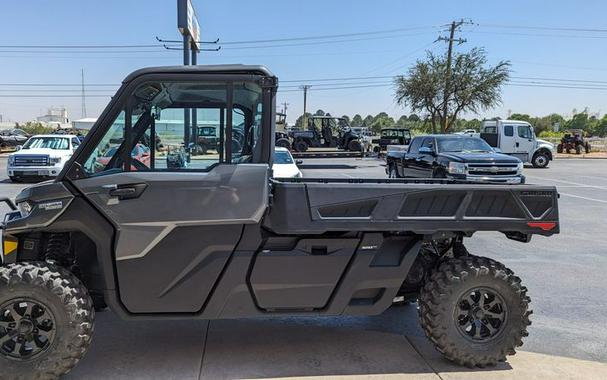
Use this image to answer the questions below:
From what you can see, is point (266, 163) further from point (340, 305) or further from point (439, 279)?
point (439, 279)

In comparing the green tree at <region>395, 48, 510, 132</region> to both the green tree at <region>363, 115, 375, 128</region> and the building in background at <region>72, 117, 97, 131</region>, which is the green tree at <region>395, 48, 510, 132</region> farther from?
the green tree at <region>363, 115, 375, 128</region>

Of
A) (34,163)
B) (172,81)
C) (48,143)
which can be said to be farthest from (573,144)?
(172,81)

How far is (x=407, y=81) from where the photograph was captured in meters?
46.5

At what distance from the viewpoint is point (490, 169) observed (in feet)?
46.7

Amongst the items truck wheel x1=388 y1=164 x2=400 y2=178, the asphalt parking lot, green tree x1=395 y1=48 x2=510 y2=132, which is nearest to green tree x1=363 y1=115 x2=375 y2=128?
green tree x1=395 y1=48 x2=510 y2=132

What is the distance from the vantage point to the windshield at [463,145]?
15.5m

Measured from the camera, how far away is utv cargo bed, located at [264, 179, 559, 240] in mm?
3777

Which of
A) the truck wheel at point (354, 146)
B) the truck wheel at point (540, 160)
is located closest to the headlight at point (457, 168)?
the truck wheel at point (354, 146)

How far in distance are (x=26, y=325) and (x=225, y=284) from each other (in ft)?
4.48

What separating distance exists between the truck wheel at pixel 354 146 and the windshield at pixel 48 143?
647 inches

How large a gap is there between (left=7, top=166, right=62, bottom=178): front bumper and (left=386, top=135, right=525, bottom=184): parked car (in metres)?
12.0

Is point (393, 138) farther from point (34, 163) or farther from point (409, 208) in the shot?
point (409, 208)

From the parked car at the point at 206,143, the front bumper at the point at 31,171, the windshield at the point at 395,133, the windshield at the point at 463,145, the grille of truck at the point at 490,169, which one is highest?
the windshield at the point at 395,133

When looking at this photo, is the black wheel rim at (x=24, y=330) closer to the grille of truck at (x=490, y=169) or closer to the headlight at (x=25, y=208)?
the headlight at (x=25, y=208)
